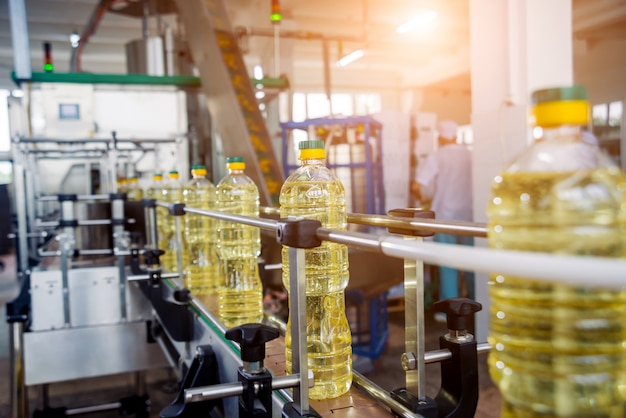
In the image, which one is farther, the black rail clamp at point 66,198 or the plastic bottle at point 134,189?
the plastic bottle at point 134,189

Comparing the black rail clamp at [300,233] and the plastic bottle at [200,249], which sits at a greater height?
the black rail clamp at [300,233]

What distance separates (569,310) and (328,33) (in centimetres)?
948

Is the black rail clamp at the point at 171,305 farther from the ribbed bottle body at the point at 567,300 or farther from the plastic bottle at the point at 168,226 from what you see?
the ribbed bottle body at the point at 567,300

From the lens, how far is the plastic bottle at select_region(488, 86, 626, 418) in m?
0.64

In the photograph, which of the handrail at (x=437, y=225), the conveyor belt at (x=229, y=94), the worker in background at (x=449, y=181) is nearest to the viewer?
the handrail at (x=437, y=225)

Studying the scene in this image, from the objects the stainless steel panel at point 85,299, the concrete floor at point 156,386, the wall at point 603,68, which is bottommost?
the concrete floor at point 156,386

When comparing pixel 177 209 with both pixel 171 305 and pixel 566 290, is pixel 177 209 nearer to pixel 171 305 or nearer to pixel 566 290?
pixel 171 305

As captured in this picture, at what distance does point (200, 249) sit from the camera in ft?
8.41

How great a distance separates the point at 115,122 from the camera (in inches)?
196

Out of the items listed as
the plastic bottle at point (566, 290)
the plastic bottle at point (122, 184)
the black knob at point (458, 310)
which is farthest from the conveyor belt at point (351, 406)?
the plastic bottle at point (122, 184)

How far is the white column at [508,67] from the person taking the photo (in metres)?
3.71

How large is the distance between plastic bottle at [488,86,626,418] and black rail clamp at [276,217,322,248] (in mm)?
394

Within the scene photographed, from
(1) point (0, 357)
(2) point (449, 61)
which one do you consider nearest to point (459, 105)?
(2) point (449, 61)

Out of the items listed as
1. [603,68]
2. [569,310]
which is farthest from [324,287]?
[603,68]
